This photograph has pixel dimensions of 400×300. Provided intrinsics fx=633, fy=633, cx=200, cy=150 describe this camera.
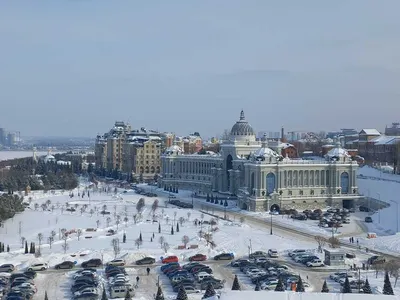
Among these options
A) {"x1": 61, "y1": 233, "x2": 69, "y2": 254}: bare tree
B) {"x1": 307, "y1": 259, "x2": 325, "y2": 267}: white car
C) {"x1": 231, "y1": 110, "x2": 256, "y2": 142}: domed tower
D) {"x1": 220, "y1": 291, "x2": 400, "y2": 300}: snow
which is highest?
{"x1": 231, "y1": 110, "x2": 256, "y2": 142}: domed tower

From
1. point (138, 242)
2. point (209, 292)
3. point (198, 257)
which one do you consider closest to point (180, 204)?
point (138, 242)

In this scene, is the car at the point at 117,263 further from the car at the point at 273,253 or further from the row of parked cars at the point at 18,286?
the car at the point at 273,253

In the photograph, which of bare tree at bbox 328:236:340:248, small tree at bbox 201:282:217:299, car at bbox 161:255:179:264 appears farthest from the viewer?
bare tree at bbox 328:236:340:248

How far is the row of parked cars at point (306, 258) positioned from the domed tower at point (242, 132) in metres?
25.2

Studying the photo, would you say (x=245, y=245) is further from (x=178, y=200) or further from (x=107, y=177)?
(x=107, y=177)

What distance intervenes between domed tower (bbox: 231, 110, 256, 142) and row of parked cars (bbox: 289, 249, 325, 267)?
25187mm

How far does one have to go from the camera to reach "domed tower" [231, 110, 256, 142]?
52344 millimetres

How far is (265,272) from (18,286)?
28.8ft

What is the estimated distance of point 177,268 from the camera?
24.0m

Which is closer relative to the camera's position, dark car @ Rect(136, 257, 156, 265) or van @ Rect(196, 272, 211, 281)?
van @ Rect(196, 272, 211, 281)

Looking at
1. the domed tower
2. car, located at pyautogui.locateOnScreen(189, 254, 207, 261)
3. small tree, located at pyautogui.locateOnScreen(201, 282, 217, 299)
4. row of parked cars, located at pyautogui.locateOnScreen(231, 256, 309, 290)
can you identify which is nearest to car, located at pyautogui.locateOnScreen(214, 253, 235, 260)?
car, located at pyautogui.locateOnScreen(189, 254, 207, 261)

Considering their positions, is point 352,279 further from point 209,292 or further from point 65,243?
point 65,243

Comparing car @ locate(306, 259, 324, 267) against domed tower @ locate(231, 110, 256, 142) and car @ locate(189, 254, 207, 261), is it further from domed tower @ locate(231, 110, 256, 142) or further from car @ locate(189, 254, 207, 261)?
domed tower @ locate(231, 110, 256, 142)

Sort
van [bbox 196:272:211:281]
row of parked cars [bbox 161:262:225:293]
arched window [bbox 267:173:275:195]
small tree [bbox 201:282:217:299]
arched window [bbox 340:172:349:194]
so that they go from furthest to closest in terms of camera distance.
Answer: arched window [bbox 340:172:349:194] < arched window [bbox 267:173:275:195] < van [bbox 196:272:211:281] < row of parked cars [bbox 161:262:225:293] < small tree [bbox 201:282:217:299]
